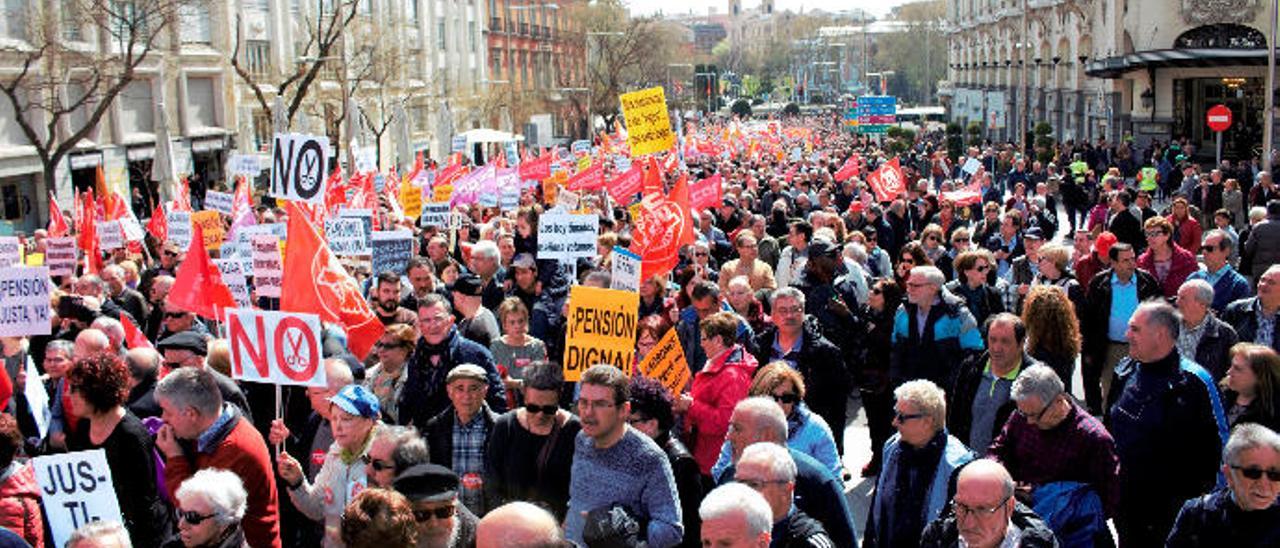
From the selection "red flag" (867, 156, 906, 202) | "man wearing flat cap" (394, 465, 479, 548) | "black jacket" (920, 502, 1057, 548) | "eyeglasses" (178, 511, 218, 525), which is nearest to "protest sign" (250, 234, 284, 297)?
"eyeglasses" (178, 511, 218, 525)

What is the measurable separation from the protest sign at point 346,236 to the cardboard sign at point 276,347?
582cm

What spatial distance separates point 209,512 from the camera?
5160 mm

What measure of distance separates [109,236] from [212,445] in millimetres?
10878

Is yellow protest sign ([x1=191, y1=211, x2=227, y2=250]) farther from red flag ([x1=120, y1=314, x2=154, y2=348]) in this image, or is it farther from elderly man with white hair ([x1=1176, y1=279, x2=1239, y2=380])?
elderly man with white hair ([x1=1176, y1=279, x2=1239, y2=380])

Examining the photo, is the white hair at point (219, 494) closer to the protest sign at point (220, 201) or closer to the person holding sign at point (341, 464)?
the person holding sign at point (341, 464)

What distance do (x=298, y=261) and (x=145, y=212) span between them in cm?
3334

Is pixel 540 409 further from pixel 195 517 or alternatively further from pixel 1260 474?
pixel 1260 474

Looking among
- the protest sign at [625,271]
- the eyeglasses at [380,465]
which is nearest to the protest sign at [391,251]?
the protest sign at [625,271]

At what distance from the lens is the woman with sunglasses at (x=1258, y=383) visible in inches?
267

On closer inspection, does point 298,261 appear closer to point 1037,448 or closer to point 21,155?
point 1037,448

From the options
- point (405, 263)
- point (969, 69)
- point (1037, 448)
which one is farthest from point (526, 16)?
point (1037, 448)

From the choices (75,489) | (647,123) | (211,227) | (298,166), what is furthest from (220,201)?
(75,489)

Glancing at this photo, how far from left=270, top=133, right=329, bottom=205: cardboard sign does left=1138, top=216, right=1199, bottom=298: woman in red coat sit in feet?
21.3

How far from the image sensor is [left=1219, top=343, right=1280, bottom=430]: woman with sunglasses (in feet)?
22.3
